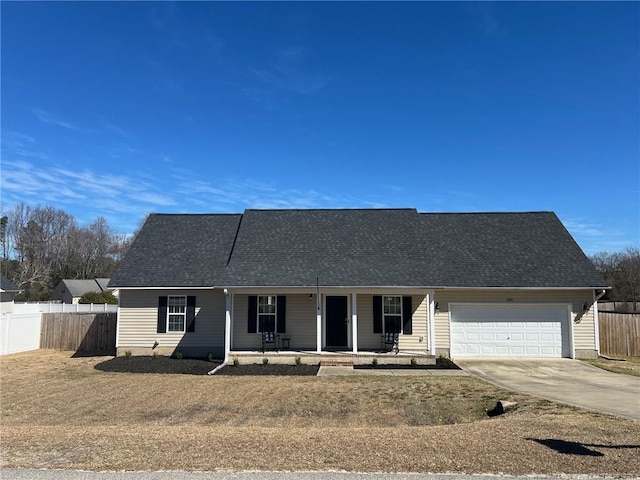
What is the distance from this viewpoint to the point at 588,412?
8.91 m

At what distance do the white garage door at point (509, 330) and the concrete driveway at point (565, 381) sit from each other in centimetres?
52

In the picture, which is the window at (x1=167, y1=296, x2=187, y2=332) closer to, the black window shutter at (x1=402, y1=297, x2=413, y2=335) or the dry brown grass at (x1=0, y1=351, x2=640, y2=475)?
the dry brown grass at (x1=0, y1=351, x2=640, y2=475)

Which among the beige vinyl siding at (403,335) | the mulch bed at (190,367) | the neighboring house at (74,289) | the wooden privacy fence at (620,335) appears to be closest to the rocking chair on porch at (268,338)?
the mulch bed at (190,367)

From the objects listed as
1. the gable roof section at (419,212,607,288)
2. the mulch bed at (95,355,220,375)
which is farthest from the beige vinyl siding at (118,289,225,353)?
the gable roof section at (419,212,607,288)

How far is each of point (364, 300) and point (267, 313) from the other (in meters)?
3.81

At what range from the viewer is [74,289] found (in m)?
53.1

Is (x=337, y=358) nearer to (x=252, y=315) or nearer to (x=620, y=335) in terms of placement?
(x=252, y=315)

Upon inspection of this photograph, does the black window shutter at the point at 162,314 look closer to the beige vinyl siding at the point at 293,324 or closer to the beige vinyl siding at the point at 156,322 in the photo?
the beige vinyl siding at the point at 156,322

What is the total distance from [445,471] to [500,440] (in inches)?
64.6

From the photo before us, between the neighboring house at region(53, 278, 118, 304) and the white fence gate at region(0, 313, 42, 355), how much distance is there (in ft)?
104

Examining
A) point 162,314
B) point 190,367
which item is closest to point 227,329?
point 190,367

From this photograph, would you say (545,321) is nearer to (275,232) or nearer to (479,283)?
(479,283)

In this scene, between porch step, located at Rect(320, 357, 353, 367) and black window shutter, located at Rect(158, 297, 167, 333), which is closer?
Answer: porch step, located at Rect(320, 357, 353, 367)

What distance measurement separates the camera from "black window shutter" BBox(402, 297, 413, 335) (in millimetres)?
17906
